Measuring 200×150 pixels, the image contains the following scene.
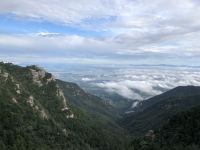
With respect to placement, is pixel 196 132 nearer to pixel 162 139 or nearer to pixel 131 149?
pixel 162 139

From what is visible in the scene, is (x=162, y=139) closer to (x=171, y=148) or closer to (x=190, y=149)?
(x=171, y=148)

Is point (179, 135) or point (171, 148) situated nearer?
point (171, 148)

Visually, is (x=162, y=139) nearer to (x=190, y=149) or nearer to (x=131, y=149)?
(x=131, y=149)

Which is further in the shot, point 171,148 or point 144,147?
point 144,147

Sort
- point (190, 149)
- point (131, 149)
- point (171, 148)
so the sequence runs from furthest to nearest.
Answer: point (131, 149)
point (171, 148)
point (190, 149)

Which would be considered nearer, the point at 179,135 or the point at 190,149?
the point at 190,149

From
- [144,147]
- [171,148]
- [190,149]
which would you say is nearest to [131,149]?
[144,147]

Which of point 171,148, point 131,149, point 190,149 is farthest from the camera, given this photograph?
point 131,149

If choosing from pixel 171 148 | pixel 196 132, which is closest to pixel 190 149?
pixel 171 148
